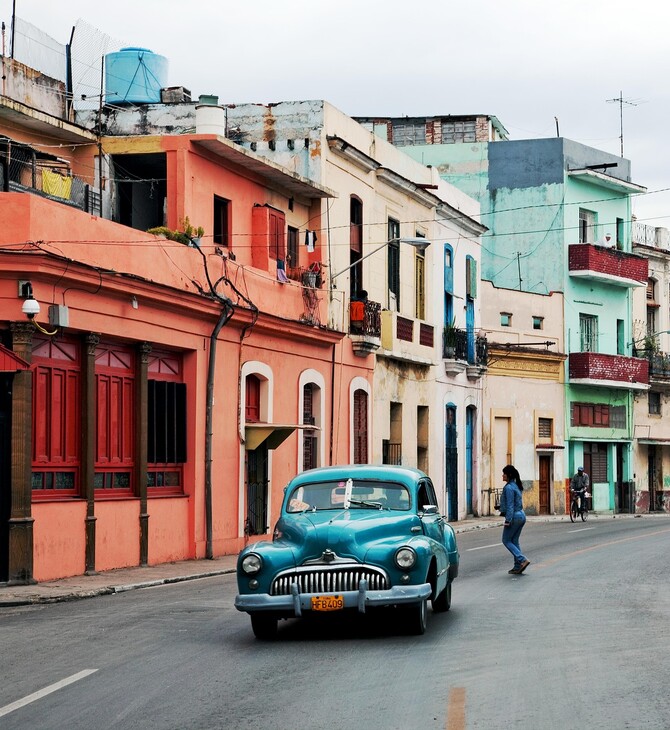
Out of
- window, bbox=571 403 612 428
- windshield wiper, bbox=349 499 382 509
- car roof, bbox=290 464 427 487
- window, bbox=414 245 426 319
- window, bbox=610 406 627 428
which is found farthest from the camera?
window, bbox=610 406 627 428

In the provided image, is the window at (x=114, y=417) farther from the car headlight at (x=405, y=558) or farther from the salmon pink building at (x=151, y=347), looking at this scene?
the car headlight at (x=405, y=558)

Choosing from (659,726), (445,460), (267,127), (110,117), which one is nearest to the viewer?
(659,726)

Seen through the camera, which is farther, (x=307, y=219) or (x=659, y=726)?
(x=307, y=219)

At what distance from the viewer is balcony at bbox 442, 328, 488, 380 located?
Answer: 42.2 m

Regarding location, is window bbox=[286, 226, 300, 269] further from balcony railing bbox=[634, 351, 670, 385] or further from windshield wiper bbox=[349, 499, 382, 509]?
balcony railing bbox=[634, 351, 670, 385]

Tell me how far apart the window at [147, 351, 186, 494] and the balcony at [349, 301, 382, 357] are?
31.2 ft

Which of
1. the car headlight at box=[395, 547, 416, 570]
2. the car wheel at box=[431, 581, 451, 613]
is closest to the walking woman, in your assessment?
the car wheel at box=[431, 581, 451, 613]

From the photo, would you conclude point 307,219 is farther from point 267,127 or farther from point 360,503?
point 360,503

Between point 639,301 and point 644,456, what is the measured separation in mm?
6948

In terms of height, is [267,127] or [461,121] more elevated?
[461,121]

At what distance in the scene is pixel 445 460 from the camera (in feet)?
138

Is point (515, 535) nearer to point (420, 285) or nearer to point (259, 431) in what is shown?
point (259, 431)

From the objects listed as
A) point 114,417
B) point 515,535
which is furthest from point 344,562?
point 114,417

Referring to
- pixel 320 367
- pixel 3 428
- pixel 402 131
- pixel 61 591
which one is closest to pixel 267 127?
pixel 320 367
